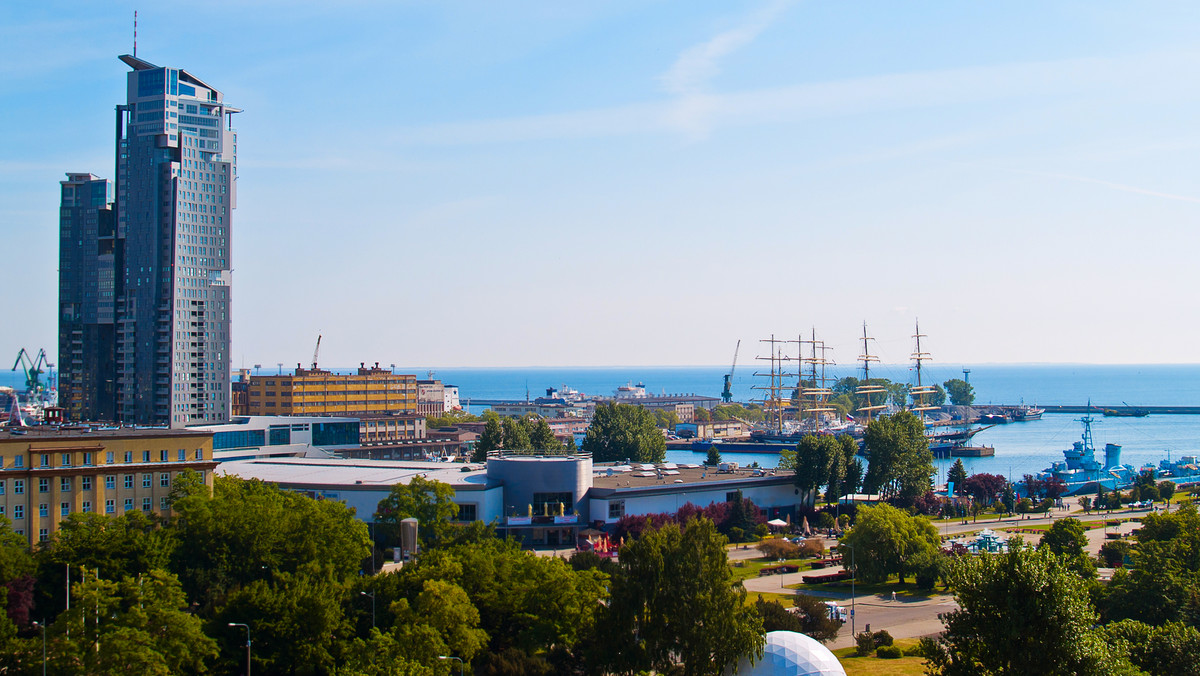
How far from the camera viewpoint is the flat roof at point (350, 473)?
229 feet

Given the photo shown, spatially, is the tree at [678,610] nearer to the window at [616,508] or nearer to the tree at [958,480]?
the window at [616,508]

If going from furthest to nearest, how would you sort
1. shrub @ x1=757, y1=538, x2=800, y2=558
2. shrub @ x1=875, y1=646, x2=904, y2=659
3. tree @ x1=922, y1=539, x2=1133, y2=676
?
shrub @ x1=757, y1=538, x2=800, y2=558 < shrub @ x1=875, y1=646, x2=904, y2=659 < tree @ x1=922, y1=539, x2=1133, y2=676

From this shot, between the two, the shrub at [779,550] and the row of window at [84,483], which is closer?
the row of window at [84,483]

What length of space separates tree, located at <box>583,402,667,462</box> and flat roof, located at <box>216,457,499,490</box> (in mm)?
25502

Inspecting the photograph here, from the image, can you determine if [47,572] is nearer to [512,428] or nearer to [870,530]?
[870,530]

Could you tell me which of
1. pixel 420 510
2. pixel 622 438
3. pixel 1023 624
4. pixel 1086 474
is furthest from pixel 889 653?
pixel 1086 474

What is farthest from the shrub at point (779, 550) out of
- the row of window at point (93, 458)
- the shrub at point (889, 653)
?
the row of window at point (93, 458)

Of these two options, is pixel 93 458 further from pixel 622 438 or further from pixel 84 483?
pixel 622 438

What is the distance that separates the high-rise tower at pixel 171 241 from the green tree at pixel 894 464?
63.5 metres

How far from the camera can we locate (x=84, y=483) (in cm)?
5234

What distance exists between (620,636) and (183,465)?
30.6m

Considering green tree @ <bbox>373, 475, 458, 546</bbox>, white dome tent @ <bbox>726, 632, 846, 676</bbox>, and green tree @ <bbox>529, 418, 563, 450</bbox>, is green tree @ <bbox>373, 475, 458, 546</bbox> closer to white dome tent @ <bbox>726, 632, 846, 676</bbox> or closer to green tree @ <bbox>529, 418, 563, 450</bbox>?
white dome tent @ <bbox>726, 632, 846, 676</bbox>

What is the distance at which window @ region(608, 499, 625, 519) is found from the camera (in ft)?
232

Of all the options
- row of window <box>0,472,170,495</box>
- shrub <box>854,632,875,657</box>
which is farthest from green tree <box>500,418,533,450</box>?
shrub <box>854,632,875,657</box>
